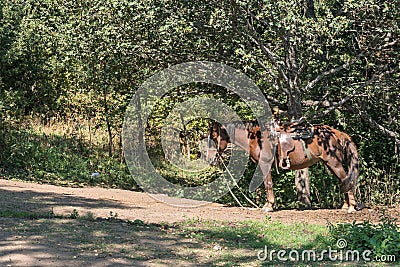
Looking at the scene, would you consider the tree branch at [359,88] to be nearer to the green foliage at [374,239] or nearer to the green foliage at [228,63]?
the green foliage at [228,63]

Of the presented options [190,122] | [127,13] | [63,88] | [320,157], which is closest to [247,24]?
[127,13]

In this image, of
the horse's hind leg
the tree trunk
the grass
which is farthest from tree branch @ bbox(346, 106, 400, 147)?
the grass

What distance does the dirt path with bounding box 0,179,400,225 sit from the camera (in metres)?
8.78

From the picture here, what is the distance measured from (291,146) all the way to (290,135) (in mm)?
194

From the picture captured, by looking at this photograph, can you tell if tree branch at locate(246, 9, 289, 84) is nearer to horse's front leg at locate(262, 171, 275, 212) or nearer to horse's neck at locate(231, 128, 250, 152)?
horse's neck at locate(231, 128, 250, 152)

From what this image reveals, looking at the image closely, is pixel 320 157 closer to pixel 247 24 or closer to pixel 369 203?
pixel 369 203

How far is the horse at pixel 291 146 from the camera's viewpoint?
10742 mm

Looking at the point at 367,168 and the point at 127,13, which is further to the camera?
the point at 367,168

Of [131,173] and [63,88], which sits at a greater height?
[63,88]

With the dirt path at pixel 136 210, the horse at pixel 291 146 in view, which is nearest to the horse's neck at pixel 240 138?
the horse at pixel 291 146

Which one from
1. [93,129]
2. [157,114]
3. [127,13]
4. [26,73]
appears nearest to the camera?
[127,13]

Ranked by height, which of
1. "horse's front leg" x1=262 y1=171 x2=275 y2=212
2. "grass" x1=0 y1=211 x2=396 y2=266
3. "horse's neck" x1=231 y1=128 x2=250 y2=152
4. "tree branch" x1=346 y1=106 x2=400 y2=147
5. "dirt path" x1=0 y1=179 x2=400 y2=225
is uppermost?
"tree branch" x1=346 y1=106 x2=400 y2=147

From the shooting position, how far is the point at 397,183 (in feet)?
40.2

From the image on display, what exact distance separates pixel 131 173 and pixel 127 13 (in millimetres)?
5373
